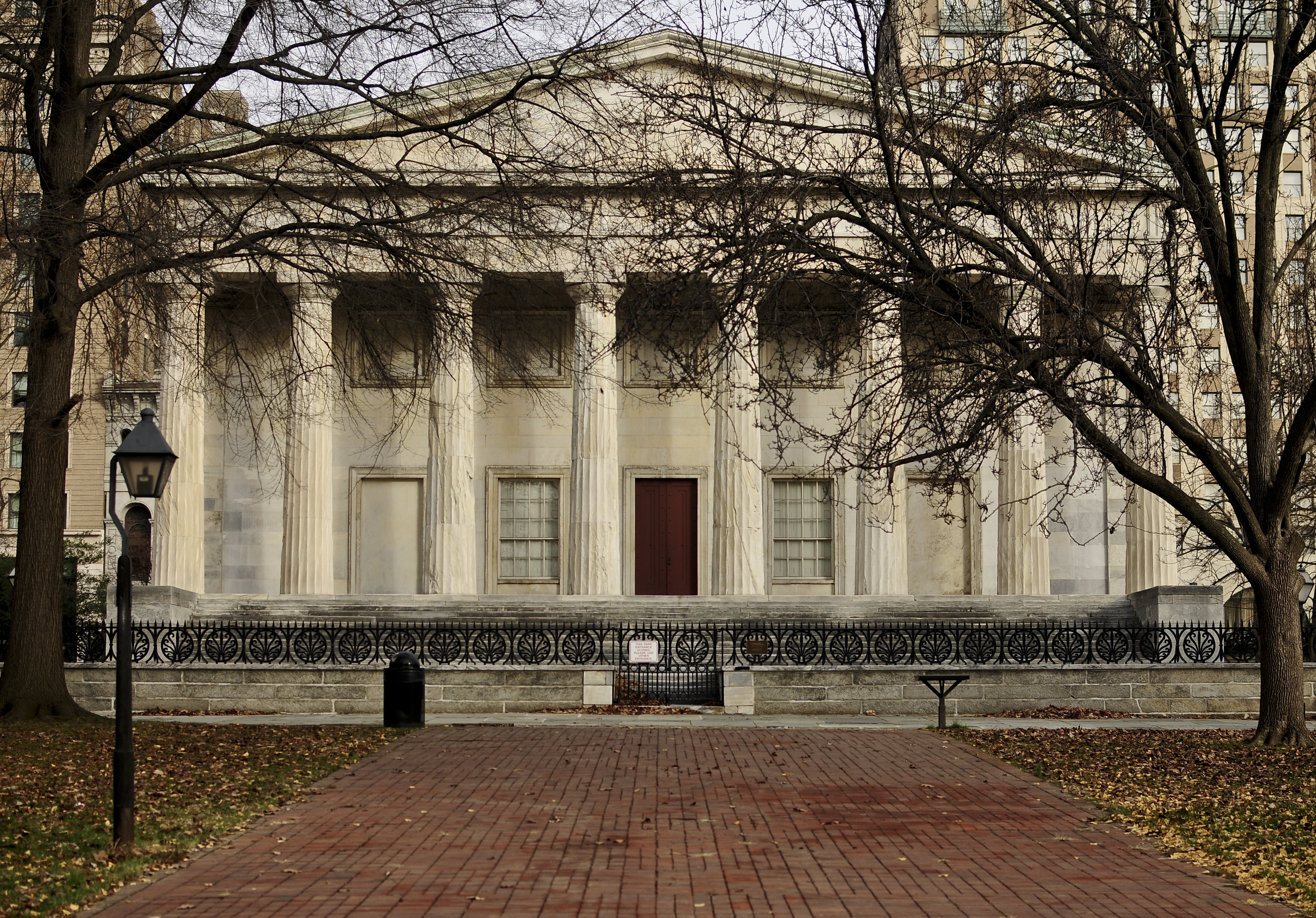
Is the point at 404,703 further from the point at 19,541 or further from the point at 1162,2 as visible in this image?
the point at 1162,2

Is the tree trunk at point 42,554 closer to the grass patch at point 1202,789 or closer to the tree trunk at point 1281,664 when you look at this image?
the grass patch at point 1202,789

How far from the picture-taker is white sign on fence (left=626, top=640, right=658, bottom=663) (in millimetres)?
25234

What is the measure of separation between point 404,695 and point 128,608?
1011 centimetres

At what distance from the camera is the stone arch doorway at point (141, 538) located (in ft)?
156

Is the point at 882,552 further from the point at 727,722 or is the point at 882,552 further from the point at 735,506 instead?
the point at 727,722

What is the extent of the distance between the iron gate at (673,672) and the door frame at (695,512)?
1533 centimetres

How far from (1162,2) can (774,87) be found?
4.88 meters

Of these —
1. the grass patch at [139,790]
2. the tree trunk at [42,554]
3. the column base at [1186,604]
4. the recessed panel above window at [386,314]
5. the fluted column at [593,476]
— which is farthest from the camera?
the fluted column at [593,476]

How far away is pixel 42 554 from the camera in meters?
20.2

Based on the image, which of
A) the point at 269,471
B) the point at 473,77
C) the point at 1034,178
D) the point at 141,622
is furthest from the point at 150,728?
the point at 269,471

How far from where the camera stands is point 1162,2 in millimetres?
17859

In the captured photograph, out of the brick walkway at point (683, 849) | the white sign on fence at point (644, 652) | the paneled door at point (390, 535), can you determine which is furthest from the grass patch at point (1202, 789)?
the paneled door at point (390, 535)

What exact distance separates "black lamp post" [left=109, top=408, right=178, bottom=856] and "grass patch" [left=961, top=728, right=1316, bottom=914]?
7738 millimetres

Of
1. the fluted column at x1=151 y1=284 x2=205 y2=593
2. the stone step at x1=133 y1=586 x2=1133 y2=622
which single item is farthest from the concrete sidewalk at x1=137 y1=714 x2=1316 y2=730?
the fluted column at x1=151 y1=284 x2=205 y2=593
